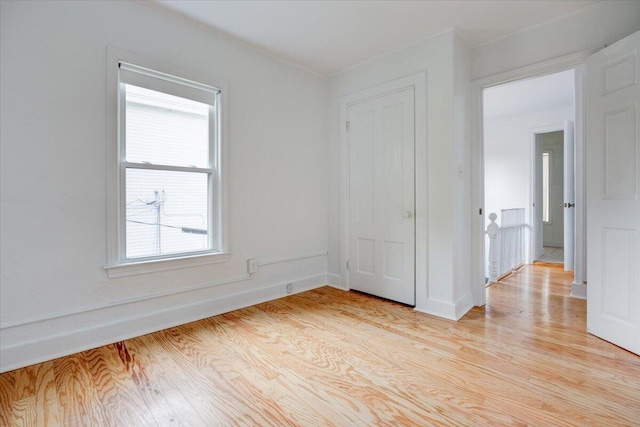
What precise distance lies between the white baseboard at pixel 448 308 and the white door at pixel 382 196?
0.18 metres

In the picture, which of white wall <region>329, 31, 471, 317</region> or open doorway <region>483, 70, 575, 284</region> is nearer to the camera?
white wall <region>329, 31, 471, 317</region>

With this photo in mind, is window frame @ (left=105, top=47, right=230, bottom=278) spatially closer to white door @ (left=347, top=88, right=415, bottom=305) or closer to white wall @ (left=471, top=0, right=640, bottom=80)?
white door @ (left=347, top=88, right=415, bottom=305)

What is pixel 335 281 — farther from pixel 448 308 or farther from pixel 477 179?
pixel 477 179

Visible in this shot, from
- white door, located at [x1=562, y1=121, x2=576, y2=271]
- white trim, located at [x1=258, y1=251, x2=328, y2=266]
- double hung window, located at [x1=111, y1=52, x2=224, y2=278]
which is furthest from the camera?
white door, located at [x1=562, y1=121, x2=576, y2=271]

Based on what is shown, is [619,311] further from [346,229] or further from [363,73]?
[363,73]

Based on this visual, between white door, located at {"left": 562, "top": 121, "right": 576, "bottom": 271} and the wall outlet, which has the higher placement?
white door, located at {"left": 562, "top": 121, "right": 576, "bottom": 271}

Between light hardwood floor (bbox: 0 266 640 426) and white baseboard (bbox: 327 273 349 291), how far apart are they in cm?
99

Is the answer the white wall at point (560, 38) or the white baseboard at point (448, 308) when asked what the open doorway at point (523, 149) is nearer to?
the white wall at point (560, 38)

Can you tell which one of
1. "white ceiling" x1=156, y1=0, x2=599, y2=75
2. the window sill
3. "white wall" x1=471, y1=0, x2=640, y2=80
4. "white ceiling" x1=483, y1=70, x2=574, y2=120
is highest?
"white ceiling" x1=483, y1=70, x2=574, y2=120

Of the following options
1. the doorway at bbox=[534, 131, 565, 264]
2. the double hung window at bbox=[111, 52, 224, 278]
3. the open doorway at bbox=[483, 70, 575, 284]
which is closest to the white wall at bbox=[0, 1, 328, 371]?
the double hung window at bbox=[111, 52, 224, 278]

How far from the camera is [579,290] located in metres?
3.38

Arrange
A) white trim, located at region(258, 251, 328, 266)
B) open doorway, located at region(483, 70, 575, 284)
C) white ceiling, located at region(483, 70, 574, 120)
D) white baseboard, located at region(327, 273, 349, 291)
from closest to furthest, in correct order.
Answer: white trim, located at region(258, 251, 328, 266)
white baseboard, located at region(327, 273, 349, 291)
white ceiling, located at region(483, 70, 574, 120)
open doorway, located at region(483, 70, 575, 284)

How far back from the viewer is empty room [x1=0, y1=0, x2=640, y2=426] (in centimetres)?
176

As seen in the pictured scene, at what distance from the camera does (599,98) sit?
2.34 m
